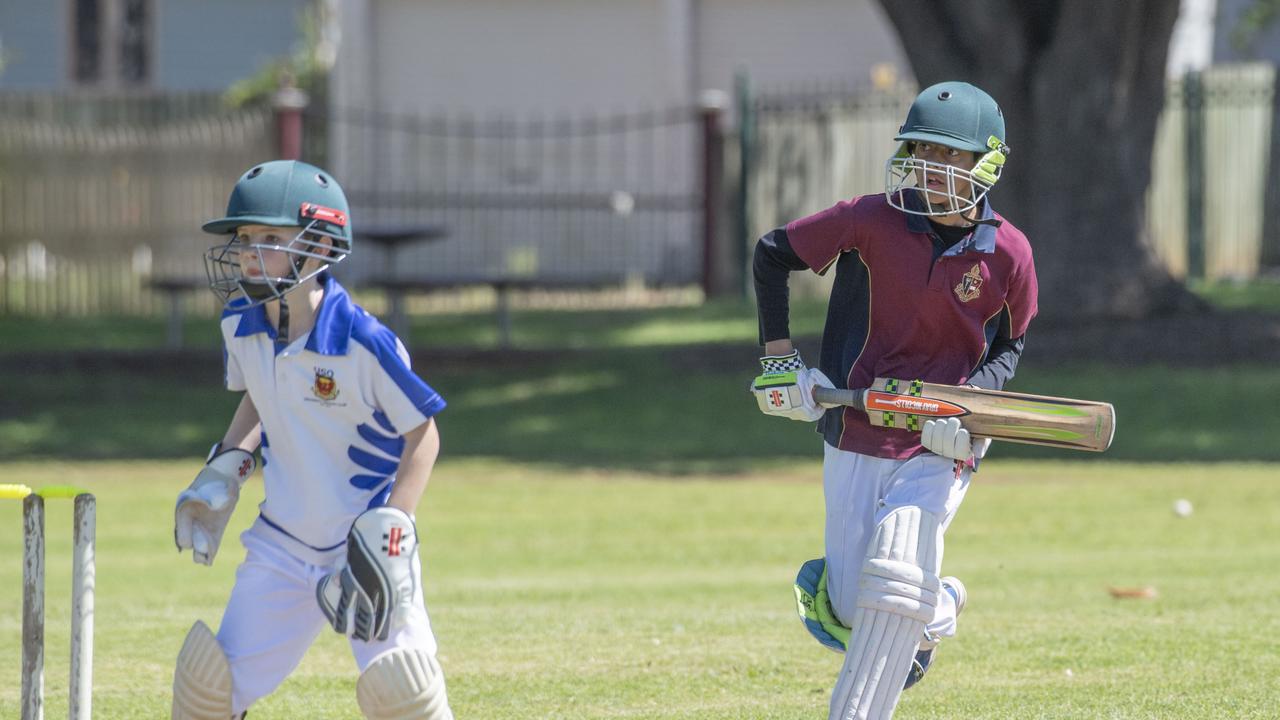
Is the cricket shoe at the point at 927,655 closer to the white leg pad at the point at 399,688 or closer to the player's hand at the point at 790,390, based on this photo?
the player's hand at the point at 790,390

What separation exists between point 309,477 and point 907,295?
6.00 feet

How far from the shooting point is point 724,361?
16.9 meters

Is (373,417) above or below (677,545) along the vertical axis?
above

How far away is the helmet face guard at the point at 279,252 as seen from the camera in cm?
502

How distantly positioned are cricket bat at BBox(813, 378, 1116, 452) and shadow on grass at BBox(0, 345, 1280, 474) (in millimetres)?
8366

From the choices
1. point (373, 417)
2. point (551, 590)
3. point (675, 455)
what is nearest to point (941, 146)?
point (373, 417)

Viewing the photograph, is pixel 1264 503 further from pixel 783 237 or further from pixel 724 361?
pixel 783 237

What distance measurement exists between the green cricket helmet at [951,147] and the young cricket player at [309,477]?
157 cm

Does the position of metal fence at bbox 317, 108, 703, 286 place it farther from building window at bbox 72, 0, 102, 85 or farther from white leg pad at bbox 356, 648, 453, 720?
white leg pad at bbox 356, 648, 453, 720

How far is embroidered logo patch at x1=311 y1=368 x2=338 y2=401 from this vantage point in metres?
4.95

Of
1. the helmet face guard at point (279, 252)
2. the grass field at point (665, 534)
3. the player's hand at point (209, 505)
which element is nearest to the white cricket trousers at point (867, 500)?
the grass field at point (665, 534)

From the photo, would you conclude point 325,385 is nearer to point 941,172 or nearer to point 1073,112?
point 941,172

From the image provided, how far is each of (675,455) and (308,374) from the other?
31.2ft

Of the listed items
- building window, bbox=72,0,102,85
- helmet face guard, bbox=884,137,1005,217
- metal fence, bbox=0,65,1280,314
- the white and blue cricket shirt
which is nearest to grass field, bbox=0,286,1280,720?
metal fence, bbox=0,65,1280,314
